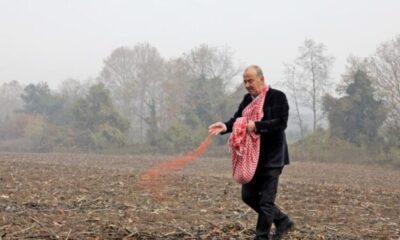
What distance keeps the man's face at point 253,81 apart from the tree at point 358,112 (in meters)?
37.4

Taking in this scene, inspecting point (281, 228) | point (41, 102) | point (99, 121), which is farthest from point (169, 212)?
point (41, 102)

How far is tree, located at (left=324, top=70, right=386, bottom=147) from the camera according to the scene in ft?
133

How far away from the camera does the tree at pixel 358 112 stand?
40625 mm

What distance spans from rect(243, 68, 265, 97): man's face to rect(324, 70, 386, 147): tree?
37.4m

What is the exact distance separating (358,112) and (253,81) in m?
38.3

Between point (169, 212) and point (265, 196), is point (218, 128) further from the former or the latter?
point (169, 212)

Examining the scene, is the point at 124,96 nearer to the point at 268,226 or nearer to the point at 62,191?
the point at 62,191

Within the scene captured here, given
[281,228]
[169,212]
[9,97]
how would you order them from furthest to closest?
[9,97] → [169,212] → [281,228]

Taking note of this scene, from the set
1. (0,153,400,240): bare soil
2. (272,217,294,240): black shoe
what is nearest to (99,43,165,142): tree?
(0,153,400,240): bare soil

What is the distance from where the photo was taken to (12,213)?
767 cm

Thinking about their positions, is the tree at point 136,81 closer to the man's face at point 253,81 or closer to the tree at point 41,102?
the tree at point 41,102

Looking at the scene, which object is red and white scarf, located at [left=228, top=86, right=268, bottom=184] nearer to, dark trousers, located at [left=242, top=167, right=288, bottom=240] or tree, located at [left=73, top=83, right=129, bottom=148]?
dark trousers, located at [left=242, top=167, right=288, bottom=240]

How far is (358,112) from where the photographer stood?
41375 mm

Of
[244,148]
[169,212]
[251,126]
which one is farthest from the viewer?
[169,212]
